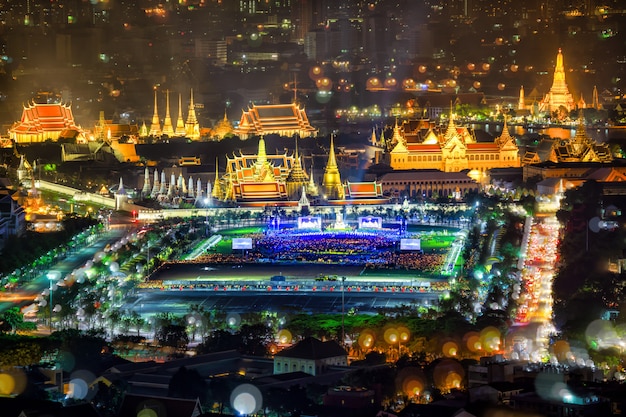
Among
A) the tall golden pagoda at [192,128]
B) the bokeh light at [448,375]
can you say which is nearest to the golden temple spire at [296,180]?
the tall golden pagoda at [192,128]

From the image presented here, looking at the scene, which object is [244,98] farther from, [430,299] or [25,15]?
[430,299]

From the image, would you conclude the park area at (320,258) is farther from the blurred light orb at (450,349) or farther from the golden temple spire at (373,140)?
the golden temple spire at (373,140)

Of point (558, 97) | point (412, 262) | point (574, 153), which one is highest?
point (558, 97)

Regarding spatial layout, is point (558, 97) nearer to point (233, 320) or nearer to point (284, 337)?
point (233, 320)

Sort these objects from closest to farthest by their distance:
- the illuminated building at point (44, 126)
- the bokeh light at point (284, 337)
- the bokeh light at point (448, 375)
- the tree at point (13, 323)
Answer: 1. the bokeh light at point (448, 375)
2. the bokeh light at point (284, 337)
3. the tree at point (13, 323)
4. the illuminated building at point (44, 126)

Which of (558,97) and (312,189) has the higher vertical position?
(558,97)

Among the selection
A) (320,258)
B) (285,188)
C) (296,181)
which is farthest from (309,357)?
(296,181)
